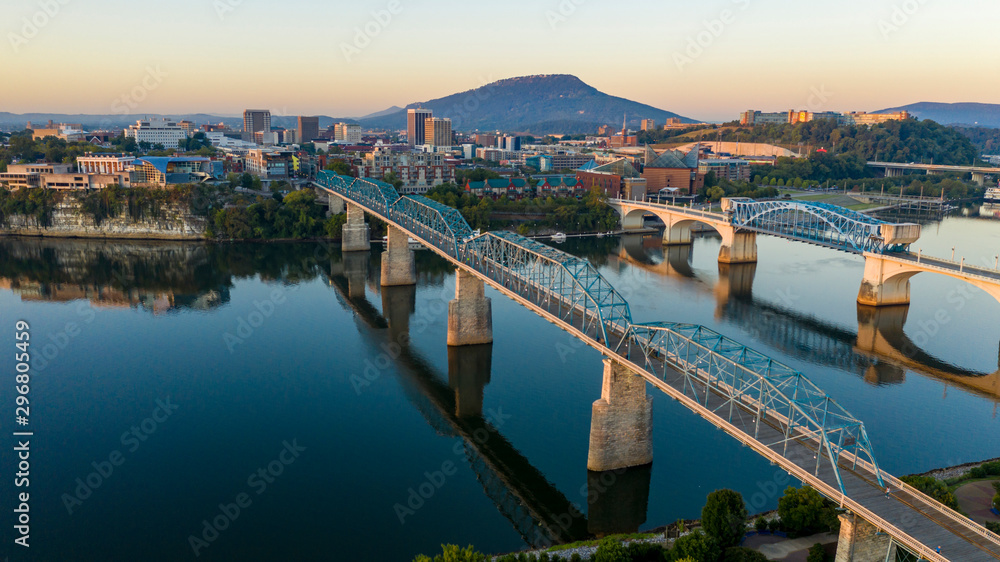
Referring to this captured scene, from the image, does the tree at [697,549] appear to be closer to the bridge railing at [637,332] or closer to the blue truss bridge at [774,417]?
the blue truss bridge at [774,417]

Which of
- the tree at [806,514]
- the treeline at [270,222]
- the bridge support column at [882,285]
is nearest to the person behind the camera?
the tree at [806,514]

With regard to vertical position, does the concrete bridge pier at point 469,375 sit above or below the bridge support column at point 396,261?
below

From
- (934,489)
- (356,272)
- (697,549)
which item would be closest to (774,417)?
(934,489)

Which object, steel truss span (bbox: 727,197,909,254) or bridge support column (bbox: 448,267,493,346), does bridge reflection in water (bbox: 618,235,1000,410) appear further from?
bridge support column (bbox: 448,267,493,346)

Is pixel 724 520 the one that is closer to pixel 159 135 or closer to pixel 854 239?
pixel 854 239

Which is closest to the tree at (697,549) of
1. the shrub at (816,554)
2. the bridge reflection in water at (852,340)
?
the shrub at (816,554)

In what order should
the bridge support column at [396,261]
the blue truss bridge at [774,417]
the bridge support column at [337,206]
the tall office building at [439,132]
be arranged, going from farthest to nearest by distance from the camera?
the tall office building at [439,132]
the bridge support column at [337,206]
the bridge support column at [396,261]
the blue truss bridge at [774,417]

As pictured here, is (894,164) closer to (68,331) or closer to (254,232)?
(254,232)
